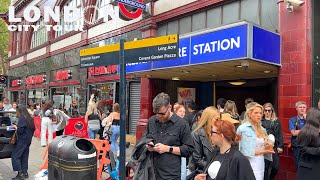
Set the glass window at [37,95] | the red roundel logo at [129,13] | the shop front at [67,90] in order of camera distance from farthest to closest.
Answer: the glass window at [37,95], the shop front at [67,90], the red roundel logo at [129,13]

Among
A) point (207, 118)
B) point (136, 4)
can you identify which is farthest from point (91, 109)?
point (207, 118)

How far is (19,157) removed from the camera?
25.4 feet

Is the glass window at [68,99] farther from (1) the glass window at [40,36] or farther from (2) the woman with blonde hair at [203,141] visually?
(2) the woman with blonde hair at [203,141]

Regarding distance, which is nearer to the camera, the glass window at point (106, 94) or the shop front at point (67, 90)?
the glass window at point (106, 94)

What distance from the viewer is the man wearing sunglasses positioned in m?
4.16

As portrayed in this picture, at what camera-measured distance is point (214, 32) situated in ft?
26.1

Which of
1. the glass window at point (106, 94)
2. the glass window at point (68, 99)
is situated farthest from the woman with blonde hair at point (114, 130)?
the glass window at point (68, 99)

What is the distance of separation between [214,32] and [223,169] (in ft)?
17.3

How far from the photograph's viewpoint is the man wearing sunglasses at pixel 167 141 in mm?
4160

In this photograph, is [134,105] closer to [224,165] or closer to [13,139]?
[13,139]

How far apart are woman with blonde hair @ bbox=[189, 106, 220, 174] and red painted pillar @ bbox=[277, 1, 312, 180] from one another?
4069 millimetres

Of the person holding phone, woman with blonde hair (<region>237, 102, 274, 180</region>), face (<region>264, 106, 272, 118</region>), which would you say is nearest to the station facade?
face (<region>264, 106, 272, 118</region>)

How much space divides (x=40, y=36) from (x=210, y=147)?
23.8 m

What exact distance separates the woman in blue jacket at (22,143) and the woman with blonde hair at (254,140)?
15.4 ft
